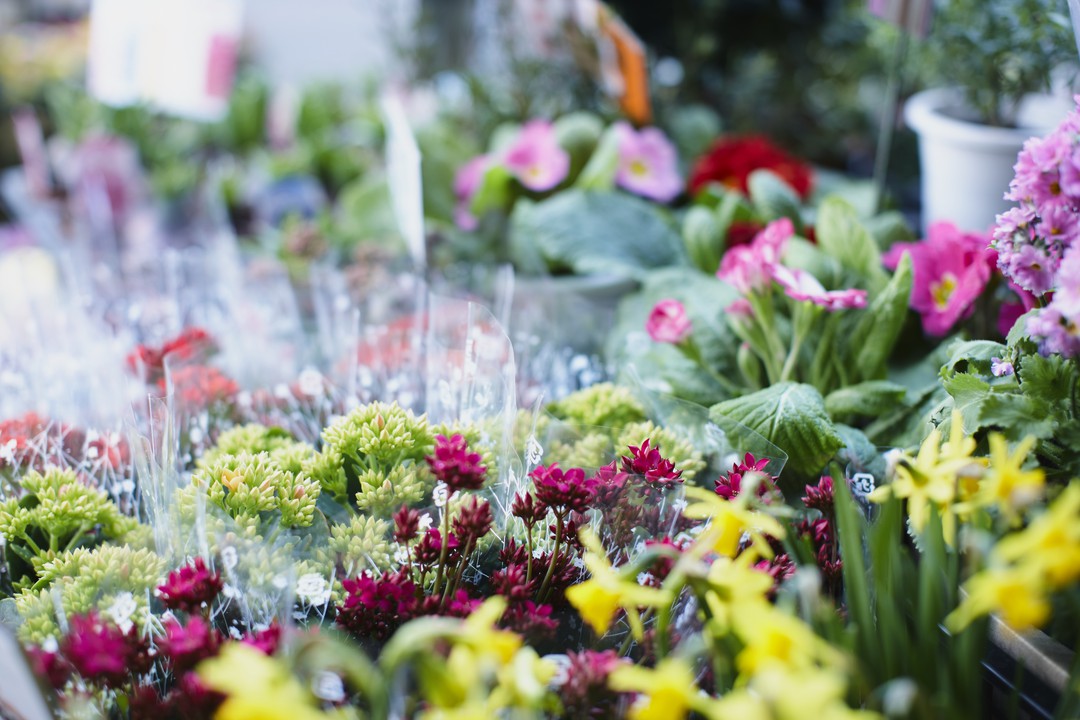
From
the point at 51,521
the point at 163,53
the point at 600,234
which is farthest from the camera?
the point at 163,53

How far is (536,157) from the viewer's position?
56.9 inches

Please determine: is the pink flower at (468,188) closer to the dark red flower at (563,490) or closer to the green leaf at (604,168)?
the green leaf at (604,168)

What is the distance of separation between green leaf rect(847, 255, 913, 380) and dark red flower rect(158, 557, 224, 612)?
0.64 meters

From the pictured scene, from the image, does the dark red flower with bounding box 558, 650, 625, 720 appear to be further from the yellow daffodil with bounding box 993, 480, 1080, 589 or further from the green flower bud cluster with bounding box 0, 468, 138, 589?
the green flower bud cluster with bounding box 0, 468, 138, 589

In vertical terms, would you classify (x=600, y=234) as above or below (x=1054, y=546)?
below

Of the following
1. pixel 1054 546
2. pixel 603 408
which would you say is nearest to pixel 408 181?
pixel 603 408

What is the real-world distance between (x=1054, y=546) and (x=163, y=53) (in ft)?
5.88

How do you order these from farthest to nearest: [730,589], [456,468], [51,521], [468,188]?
[468,188] < [51,521] < [456,468] < [730,589]

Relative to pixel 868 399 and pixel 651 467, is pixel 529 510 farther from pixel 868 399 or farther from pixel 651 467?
pixel 868 399

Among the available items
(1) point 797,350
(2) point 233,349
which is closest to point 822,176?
(1) point 797,350

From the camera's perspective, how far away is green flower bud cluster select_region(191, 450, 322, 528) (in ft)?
2.27

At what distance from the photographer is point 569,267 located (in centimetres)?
131

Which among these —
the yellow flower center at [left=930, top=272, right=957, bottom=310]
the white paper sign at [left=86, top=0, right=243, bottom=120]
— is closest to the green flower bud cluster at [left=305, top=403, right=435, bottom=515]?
the yellow flower center at [left=930, top=272, right=957, bottom=310]

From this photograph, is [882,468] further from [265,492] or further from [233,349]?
[233,349]
